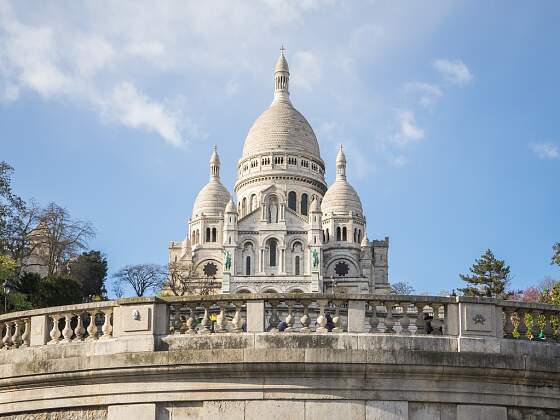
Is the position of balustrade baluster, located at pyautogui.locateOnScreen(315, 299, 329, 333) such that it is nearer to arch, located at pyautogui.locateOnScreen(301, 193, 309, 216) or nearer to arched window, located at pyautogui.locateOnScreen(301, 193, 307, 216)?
arch, located at pyautogui.locateOnScreen(301, 193, 309, 216)

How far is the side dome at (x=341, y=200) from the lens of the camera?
144m

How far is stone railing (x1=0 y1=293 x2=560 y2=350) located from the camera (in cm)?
1347

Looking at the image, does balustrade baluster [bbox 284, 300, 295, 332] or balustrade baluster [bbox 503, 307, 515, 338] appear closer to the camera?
balustrade baluster [bbox 284, 300, 295, 332]

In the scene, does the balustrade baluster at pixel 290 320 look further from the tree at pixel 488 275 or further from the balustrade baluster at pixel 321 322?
the tree at pixel 488 275

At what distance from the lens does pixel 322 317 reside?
1338 cm

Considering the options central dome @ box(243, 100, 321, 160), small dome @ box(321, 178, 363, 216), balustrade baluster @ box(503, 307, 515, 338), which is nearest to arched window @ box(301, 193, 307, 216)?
small dome @ box(321, 178, 363, 216)

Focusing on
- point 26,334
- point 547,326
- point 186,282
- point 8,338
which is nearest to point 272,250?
point 186,282

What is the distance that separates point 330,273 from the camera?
5418 inches

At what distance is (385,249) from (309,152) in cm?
1897

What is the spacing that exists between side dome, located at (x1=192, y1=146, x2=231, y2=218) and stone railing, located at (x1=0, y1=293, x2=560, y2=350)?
133 m

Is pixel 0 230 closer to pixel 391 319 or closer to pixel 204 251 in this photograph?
pixel 391 319

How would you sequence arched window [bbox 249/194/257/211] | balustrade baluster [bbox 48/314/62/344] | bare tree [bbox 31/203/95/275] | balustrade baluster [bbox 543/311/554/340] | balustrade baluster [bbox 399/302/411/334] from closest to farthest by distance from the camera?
balustrade baluster [bbox 399/302/411/334] < balustrade baluster [bbox 543/311/554/340] < balustrade baluster [bbox 48/314/62/344] < bare tree [bbox 31/203/95/275] < arched window [bbox 249/194/257/211]

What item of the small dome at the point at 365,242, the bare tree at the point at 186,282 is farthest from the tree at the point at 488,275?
the small dome at the point at 365,242

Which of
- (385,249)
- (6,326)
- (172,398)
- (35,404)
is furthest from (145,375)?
(385,249)
